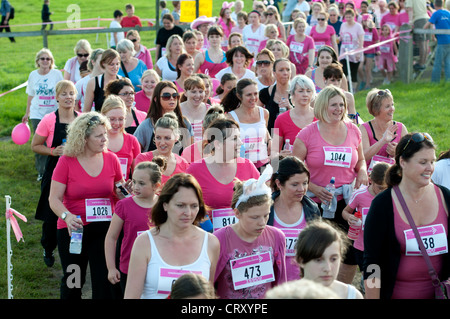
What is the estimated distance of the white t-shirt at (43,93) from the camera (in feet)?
35.1

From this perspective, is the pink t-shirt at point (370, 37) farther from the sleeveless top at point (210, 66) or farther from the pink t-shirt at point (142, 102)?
the pink t-shirt at point (142, 102)

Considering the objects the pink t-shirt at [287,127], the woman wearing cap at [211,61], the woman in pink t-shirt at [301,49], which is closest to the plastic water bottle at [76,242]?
the pink t-shirt at [287,127]

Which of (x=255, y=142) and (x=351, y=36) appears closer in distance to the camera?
(x=255, y=142)

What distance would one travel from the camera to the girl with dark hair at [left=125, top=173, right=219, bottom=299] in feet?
14.7

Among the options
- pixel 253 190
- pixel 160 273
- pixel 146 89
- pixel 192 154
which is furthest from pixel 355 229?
pixel 146 89

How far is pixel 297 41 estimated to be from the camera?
13.8 metres

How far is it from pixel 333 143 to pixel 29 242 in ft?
13.6

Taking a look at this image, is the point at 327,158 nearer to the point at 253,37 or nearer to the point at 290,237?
the point at 290,237

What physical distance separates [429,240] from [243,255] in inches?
48.1

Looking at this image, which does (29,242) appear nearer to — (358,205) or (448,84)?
(358,205)

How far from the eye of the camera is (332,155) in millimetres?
6754

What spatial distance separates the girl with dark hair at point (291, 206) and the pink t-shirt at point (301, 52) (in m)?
8.26

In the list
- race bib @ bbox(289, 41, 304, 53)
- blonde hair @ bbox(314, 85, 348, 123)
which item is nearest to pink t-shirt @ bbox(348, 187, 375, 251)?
blonde hair @ bbox(314, 85, 348, 123)

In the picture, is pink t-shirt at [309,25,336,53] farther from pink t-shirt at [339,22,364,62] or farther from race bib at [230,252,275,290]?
race bib at [230,252,275,290]
